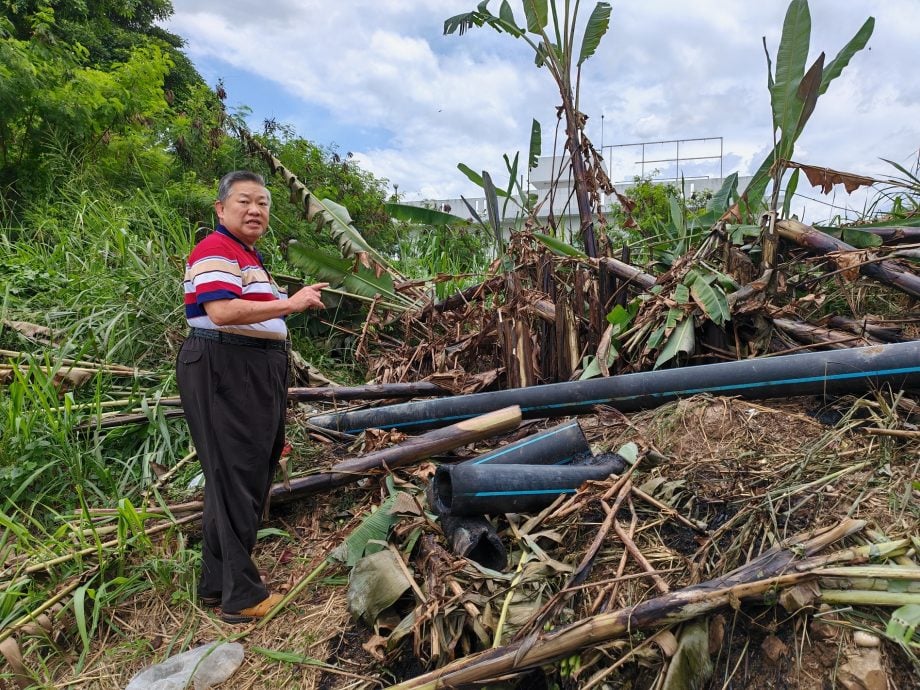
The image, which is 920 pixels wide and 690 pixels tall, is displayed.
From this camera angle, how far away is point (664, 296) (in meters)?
3.29

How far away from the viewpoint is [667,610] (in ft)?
4.75

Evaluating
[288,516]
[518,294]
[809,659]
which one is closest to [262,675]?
[288,516]

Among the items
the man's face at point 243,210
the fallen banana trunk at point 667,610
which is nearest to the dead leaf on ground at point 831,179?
the fallen banana trunk at point 667,610

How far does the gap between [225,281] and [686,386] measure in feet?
6.53

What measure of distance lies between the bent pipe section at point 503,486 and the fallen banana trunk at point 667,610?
1.74ft

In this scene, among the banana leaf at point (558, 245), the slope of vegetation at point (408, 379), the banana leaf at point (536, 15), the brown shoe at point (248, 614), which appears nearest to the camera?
the slope of vegetation at point (408, 379)

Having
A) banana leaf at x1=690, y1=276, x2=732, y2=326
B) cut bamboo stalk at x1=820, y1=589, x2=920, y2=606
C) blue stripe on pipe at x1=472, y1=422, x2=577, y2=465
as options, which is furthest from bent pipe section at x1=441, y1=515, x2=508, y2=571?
banana leaf at x1=690, y1=276, x2=732, y2=326

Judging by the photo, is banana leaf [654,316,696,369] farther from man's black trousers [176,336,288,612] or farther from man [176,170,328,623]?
man's black trousers [176,336,288,612]

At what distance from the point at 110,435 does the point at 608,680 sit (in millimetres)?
2731

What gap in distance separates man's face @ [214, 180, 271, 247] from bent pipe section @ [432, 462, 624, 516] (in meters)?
1.16

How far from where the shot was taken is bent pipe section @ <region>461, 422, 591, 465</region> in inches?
90.2

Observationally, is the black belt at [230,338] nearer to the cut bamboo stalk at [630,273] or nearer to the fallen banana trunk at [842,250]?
the cut bamboo stalk at [630,273]

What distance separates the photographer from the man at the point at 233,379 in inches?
81.6

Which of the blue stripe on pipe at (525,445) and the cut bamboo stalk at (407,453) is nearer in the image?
the blue stripe on pipe at (525,445)
